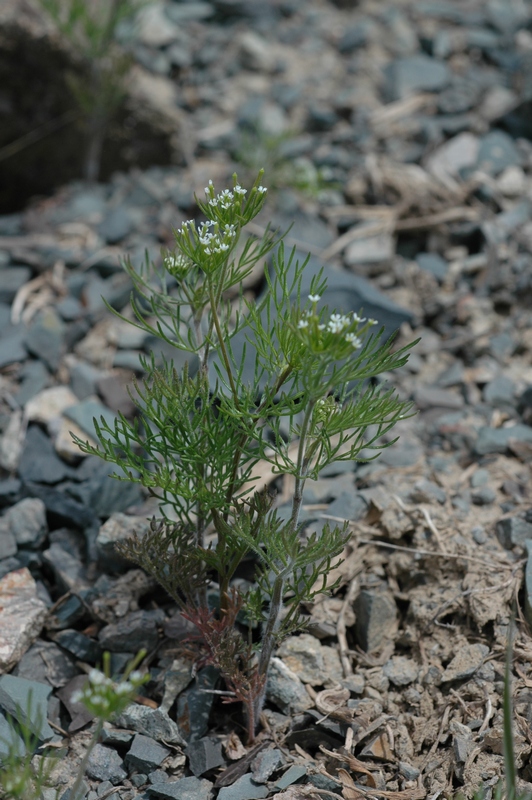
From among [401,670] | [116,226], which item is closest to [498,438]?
[401,670]

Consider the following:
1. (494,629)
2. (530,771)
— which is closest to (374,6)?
(494,629)

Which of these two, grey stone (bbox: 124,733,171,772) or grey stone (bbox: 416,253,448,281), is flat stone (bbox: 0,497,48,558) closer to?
grey stone (bbox: 124,733,171,772)

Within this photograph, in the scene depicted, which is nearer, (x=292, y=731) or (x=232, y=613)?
(x=232, y=613)

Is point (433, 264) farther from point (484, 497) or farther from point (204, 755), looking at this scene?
point (204, 755)

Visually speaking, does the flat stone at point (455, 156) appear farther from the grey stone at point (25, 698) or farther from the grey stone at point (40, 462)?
the grey stone at point (25, 698)

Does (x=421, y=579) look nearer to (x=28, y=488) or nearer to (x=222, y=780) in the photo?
(x=222, y=780)

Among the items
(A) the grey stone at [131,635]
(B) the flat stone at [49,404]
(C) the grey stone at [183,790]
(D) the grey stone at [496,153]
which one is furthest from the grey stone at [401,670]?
(D) the grey stone at [496,153]
